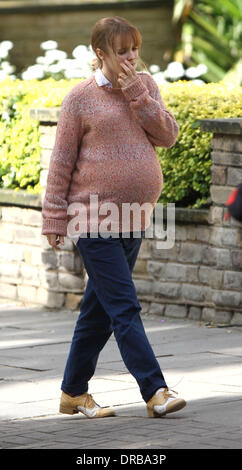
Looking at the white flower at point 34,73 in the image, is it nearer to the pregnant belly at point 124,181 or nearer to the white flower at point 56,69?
the white flower at point 56,69

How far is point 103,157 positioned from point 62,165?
20 centimetres

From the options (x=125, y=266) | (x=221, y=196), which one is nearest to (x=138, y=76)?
(x=125, y=266)

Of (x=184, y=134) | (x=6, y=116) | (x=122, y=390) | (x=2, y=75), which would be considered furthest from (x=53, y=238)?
(x=2, y=75)

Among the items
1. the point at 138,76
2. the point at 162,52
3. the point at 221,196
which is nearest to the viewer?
the point at 138,76

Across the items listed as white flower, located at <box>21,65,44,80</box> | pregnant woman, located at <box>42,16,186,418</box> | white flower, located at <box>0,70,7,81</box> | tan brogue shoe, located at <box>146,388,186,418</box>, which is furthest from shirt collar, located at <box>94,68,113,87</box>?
white flower, located at <box>0,70,7,81</box>

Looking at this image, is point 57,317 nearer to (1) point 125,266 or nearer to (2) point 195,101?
(2) point 195,101

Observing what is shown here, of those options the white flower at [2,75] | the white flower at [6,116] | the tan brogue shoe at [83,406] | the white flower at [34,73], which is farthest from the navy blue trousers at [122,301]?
A: the white flower at [2,75]

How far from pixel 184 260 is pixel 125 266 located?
122 inches

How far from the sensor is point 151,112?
5.06 m

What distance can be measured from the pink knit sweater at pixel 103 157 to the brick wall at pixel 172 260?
8.34 feet

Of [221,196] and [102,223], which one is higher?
[102,223]

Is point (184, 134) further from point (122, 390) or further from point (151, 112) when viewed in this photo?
point (151, 112)

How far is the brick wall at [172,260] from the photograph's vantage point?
7.80 metres

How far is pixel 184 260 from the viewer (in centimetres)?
817
